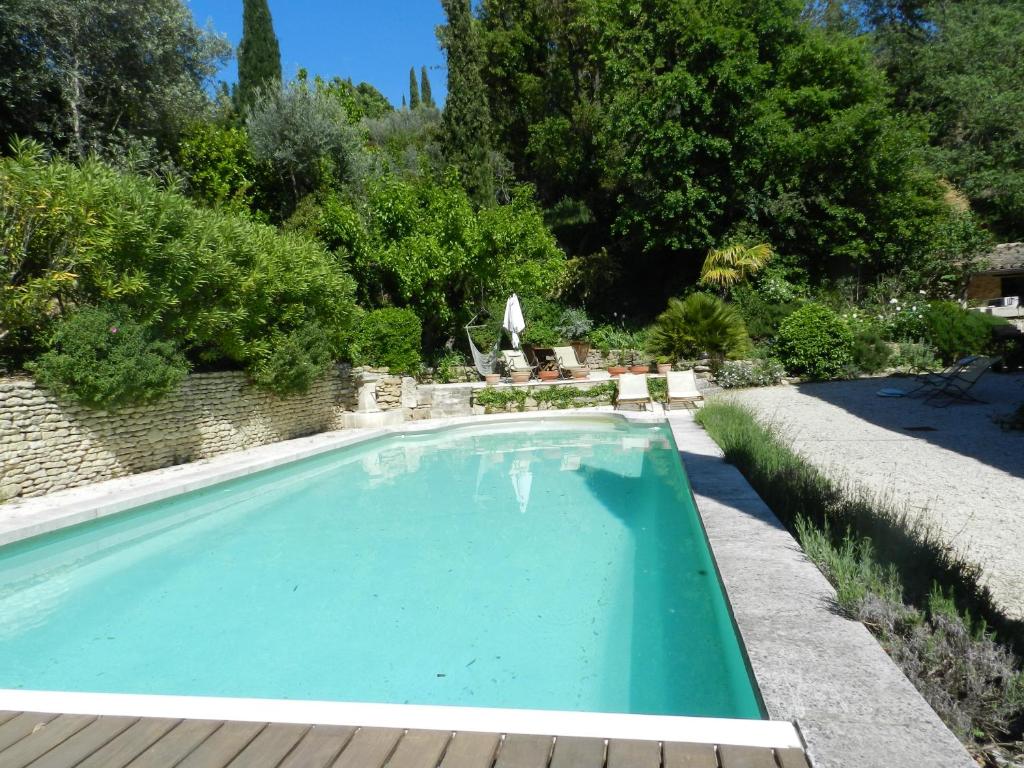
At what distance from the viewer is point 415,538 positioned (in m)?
5.86

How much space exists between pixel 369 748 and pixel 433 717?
0.85ft

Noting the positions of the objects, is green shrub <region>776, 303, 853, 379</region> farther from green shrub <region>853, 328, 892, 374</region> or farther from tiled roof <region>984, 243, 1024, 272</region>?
tiled roof <region>984, 243, 1024, 272</region>

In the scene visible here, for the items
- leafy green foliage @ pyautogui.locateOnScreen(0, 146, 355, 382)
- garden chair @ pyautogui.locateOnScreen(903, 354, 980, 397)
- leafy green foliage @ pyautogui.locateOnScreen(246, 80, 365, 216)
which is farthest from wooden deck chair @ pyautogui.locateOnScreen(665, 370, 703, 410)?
leafy green foliage @ pyautogui.locateOnScreen(246, 80, 365, 216)

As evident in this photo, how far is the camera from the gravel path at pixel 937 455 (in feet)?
12.9

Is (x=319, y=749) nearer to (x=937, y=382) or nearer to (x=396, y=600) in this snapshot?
(x=396, y=600)

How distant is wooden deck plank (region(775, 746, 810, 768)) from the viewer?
1825 mm

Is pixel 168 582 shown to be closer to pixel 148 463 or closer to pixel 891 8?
pixel 148 463

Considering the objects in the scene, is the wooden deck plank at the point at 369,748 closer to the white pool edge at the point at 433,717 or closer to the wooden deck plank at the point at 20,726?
the white pool edge at the point at 433,717

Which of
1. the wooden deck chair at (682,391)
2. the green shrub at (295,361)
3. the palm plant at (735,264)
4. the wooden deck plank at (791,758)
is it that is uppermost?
the palm plant at (735,264)

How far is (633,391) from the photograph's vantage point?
12.8 m

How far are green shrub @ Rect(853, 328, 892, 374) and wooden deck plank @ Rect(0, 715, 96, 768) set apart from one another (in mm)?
14197

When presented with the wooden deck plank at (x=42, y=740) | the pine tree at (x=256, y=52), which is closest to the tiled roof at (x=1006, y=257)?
the pine tree at (x=256, y=52)

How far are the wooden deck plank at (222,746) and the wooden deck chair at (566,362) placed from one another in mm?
12794

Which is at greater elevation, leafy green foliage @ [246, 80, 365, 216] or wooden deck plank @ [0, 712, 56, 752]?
leafy green foliage @ [246, 80, 365, 216]
